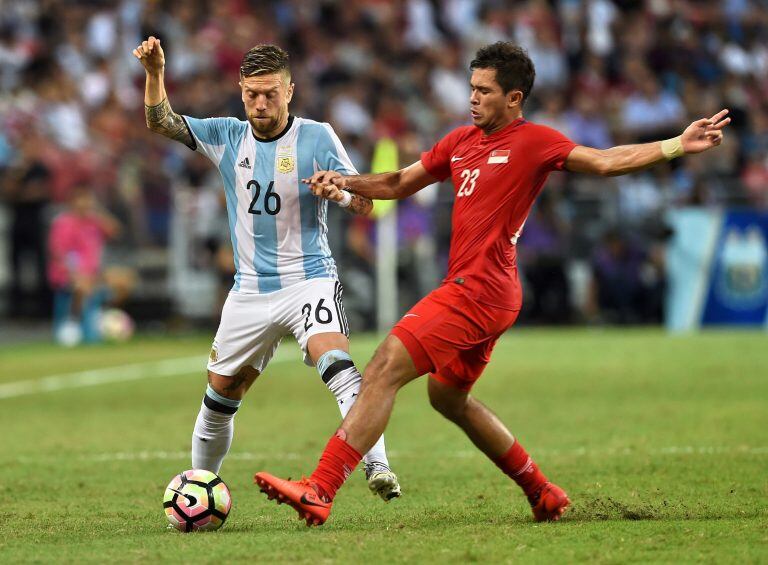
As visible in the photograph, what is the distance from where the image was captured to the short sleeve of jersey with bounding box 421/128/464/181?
799 centimetres

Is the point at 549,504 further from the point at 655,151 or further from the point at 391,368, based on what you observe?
the point at 655,151

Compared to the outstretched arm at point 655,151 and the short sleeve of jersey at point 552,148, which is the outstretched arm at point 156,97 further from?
the outstretched arm at point 655,151

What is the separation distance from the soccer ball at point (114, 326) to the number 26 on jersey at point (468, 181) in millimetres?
15240

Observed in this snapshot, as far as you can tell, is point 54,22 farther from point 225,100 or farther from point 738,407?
point 738,407

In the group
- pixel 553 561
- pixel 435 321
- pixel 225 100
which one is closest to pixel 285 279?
pixel 435 321

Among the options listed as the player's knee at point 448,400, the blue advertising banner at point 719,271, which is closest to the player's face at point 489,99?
the player's knee at point 448,400

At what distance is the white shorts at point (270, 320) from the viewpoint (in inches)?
316

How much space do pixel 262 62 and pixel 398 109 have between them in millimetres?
16536

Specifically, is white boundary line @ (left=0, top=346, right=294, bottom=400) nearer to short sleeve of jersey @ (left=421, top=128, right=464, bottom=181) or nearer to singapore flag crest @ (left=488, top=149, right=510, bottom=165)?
short sleeve of jersey @ (left=421, top=128, right=464, bottom=181)

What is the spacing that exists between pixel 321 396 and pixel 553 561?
8.89 meters

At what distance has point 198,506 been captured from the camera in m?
7.44

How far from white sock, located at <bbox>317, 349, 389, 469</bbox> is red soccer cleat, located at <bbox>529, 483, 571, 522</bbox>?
0.87 meters

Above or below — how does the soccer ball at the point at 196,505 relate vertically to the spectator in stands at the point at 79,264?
above

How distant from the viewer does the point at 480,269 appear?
7.54 meters
